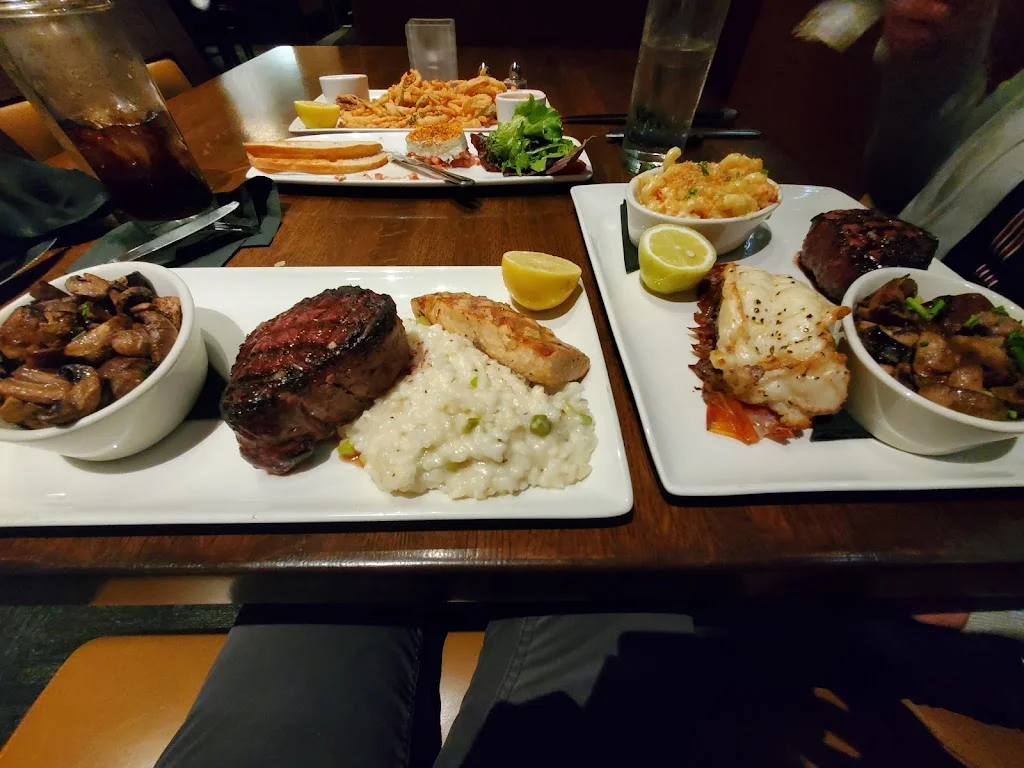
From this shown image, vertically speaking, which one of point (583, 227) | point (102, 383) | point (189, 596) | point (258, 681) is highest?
point (102, 383)

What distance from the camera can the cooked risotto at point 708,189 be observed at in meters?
2.32

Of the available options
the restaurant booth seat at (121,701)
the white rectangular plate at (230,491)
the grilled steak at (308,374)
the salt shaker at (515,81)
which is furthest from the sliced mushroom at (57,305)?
the salt shaker at (515,81)

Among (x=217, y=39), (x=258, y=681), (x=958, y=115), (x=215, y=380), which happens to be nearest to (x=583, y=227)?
(x=215, y=380)

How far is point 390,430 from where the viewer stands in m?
1.55

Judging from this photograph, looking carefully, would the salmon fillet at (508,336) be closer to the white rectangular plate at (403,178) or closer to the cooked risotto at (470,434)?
the cooked risotto at (470,434)

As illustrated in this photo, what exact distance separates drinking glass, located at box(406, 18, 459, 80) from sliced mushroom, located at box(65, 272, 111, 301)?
4.40m

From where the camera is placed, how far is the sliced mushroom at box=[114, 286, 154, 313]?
161 centimetres

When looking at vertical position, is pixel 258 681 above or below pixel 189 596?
below

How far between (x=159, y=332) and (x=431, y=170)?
2.10 metres

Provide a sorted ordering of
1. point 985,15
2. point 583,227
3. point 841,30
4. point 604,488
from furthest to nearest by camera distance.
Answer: point 841,30 → point 985,15 → point 583,227 → point 604,488

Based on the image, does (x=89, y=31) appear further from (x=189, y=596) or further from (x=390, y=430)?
(x=189, y=596)

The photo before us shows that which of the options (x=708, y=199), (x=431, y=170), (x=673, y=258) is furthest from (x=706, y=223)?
(x=431, y=170)

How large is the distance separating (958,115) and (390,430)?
14.7ft

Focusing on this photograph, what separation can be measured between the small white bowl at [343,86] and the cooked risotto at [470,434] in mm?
3808
